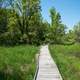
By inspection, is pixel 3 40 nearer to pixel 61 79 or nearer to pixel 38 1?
pixel 38 1

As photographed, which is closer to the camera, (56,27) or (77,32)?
(56,27)

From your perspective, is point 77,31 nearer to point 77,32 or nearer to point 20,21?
point 77,32

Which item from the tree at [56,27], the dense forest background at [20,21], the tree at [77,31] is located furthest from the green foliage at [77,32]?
the dense forest background at [20,21]

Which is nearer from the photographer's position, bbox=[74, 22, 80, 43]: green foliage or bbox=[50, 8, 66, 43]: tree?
bbox=[50, 8, 66, 43]: tree

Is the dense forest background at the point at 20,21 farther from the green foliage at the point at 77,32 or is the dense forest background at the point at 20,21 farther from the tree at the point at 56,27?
the green foliage at the point at 77,32

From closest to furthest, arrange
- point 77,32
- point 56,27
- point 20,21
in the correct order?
point 20,21
point 56,27
point 77,32

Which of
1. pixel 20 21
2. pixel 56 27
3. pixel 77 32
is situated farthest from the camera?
pixel 77 32

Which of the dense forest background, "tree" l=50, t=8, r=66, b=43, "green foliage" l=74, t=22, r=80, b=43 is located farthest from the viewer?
"green foliage" l=74, t=22, r=80, b=43

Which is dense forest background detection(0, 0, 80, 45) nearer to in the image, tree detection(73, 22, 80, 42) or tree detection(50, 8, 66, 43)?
tree detection(50, 8, 66, 43)

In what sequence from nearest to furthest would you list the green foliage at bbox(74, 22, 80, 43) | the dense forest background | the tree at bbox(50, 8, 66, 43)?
1. the dense forest background
2. the tree at bbox(50, 8, 66, 43)
3. the green foliage at bbox(74, 22, 80, 43)

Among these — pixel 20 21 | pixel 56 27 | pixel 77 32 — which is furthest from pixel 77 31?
pixel 20 21

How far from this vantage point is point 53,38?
7588cm

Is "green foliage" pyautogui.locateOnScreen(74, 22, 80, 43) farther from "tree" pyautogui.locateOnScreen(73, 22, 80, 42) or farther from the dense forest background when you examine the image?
the dense forest background

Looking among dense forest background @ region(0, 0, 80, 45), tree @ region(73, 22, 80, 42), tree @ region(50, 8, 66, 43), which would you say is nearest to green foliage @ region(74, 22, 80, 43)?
tree @ region(73, 22, 80, 42)
